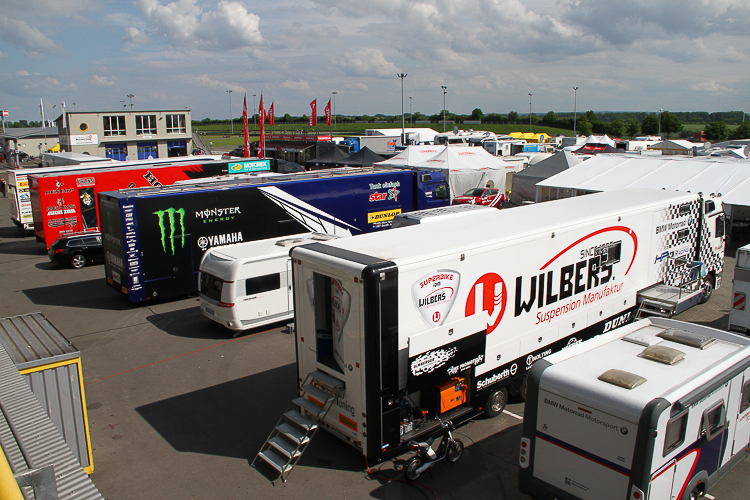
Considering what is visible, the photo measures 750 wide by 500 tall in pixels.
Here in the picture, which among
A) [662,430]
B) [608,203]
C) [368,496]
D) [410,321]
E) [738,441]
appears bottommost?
[368,496]

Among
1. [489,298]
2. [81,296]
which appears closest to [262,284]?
[489,298]

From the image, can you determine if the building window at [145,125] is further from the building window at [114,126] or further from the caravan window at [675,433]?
the caravan window at [675,433]

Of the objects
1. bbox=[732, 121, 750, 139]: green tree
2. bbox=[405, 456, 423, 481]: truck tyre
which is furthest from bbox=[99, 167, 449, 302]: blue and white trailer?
bbox=[732, 121, 750, 139]: green tree

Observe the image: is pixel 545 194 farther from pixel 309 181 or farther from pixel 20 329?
pixel 20 329

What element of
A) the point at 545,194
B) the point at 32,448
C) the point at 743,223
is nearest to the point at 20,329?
the point at 32,448

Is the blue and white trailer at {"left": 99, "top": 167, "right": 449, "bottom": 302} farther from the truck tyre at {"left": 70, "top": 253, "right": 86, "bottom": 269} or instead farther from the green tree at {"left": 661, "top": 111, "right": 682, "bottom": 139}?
the green tree at {"left": 661, "top": 111, "right": 682, "bottom": 139}

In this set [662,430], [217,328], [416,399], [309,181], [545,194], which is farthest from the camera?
[545,194]

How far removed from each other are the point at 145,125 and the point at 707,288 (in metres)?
45.8

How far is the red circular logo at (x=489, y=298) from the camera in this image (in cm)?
801

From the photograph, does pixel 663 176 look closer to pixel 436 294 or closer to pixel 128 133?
pixel 436 294

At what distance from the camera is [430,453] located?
24.5ft

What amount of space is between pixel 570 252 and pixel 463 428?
3518 millimetres

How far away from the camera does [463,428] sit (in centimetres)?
889

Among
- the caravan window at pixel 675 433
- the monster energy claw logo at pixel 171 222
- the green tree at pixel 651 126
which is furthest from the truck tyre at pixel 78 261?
the green tree at pixel 651 126
